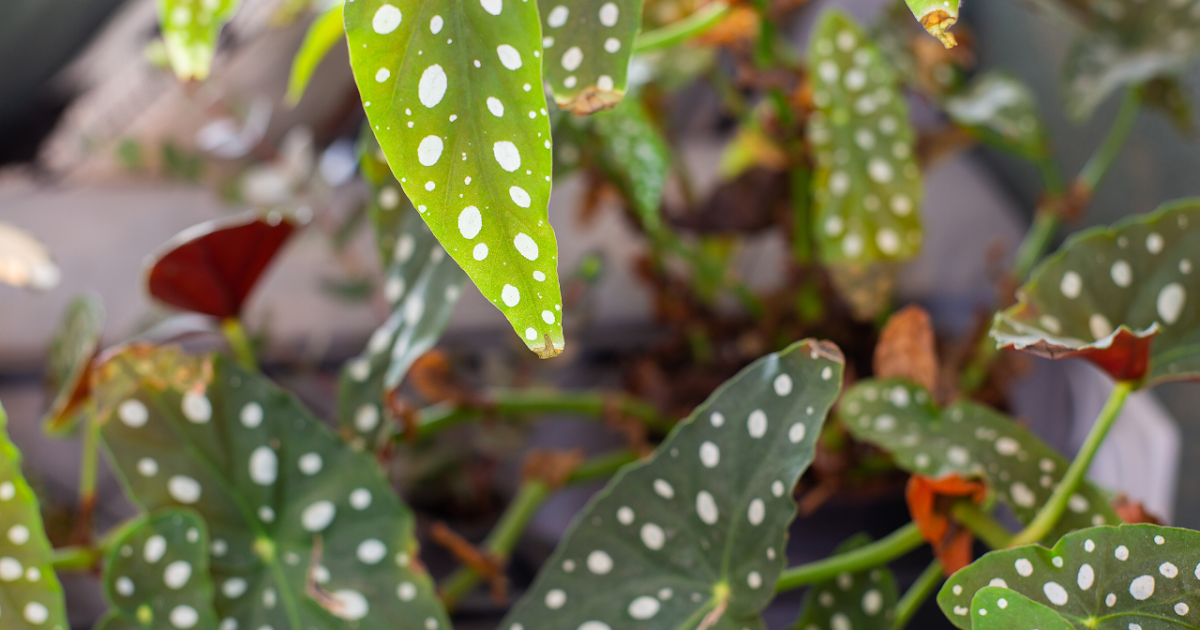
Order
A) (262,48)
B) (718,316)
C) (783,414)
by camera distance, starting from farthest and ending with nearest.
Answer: (262,48), (718,316), (783,414)

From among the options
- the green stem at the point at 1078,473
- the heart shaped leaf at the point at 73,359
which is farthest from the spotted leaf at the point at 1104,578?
the heart shaped leaf at the point at 73,359

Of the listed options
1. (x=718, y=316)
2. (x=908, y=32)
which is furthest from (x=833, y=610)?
(x=908, y=32)

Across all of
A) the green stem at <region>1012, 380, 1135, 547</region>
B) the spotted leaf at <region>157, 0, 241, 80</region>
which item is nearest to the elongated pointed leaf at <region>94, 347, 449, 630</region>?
the spotted leaf at <region>157, 0, 241, 80</region>

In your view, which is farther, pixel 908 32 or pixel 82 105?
pixel 82 105

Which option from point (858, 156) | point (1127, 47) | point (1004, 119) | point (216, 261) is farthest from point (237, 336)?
point (1127, 47)

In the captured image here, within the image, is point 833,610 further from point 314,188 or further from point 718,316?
point 314,188

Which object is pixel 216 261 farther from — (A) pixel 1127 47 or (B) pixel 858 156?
(A) pixel 1127 47
